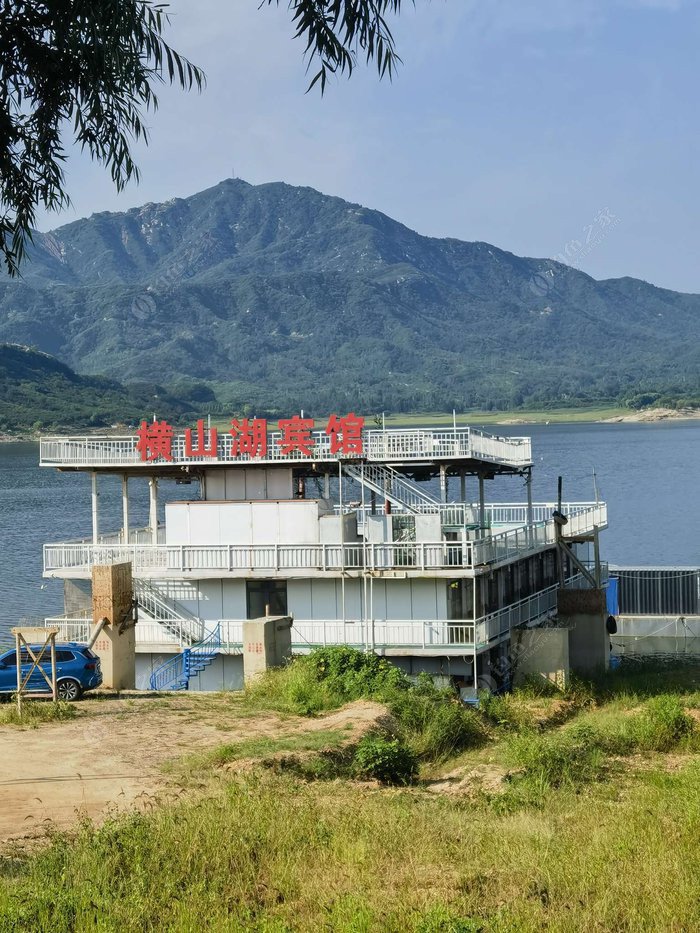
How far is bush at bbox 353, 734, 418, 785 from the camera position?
61.6ft

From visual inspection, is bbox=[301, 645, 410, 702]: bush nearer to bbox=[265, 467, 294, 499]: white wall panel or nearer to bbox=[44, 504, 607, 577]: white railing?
bbox=[44, 504, 607, 577]: white railing

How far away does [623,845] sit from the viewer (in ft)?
43.7

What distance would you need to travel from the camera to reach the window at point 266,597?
3450 cm

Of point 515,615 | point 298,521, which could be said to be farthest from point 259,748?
point 515,615

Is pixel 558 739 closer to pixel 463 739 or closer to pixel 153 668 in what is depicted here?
pixel 463 739

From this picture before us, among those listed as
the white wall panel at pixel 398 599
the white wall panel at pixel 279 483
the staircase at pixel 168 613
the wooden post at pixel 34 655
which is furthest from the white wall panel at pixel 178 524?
the wooden post at pixel 34 655

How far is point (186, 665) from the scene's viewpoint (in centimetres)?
3350

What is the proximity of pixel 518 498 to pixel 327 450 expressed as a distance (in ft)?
273

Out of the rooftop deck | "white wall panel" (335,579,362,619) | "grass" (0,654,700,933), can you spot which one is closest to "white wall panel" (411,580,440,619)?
"white wall panel" (335,579,362,619)

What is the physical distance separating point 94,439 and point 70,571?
434 cm

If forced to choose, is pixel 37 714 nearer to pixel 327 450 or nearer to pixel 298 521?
pixel 298 521

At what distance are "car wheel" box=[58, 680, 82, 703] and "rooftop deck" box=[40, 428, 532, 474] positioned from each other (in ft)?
34.8

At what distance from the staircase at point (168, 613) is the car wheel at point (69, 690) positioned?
9.80m

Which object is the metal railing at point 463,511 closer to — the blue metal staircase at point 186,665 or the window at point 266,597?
the window at point 266,597
